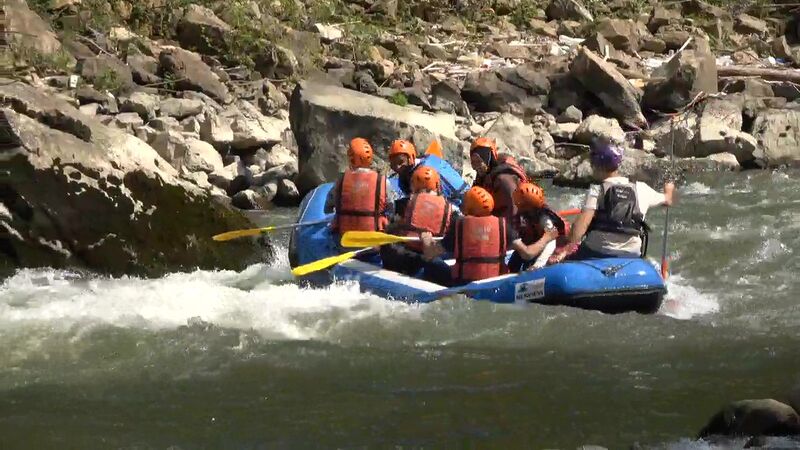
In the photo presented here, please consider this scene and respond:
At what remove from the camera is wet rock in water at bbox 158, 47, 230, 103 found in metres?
12.9

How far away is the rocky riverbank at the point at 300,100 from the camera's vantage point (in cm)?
794

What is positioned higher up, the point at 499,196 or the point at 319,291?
the point at 499,196

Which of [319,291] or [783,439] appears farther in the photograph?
[319,291]

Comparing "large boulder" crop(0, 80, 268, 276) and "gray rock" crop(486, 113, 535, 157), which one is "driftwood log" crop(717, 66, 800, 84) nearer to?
"gray rock" crop(486, 113, 535, 157)

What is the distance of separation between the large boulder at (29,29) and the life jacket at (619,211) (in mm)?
7383

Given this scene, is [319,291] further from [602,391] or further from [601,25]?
[601,25]

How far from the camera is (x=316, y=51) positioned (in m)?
15.5

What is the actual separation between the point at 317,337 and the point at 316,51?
9.54 m

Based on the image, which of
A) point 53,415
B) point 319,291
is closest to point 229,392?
point 53,415

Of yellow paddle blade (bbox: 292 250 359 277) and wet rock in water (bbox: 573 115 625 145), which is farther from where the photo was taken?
wet rock in water (bbox: 573 115 625 145)

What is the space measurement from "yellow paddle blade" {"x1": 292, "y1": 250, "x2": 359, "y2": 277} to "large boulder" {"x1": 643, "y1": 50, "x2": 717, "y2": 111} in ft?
23.4

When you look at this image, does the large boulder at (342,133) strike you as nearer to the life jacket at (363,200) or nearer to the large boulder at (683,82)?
the life jacket at (363,200)

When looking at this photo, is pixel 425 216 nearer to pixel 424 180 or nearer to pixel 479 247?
pixel 424 180

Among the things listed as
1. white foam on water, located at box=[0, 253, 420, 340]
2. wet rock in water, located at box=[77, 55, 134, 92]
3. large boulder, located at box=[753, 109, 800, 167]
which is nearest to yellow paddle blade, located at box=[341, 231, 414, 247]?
white foam on water, located at box=[0, 253, 420, 340]
